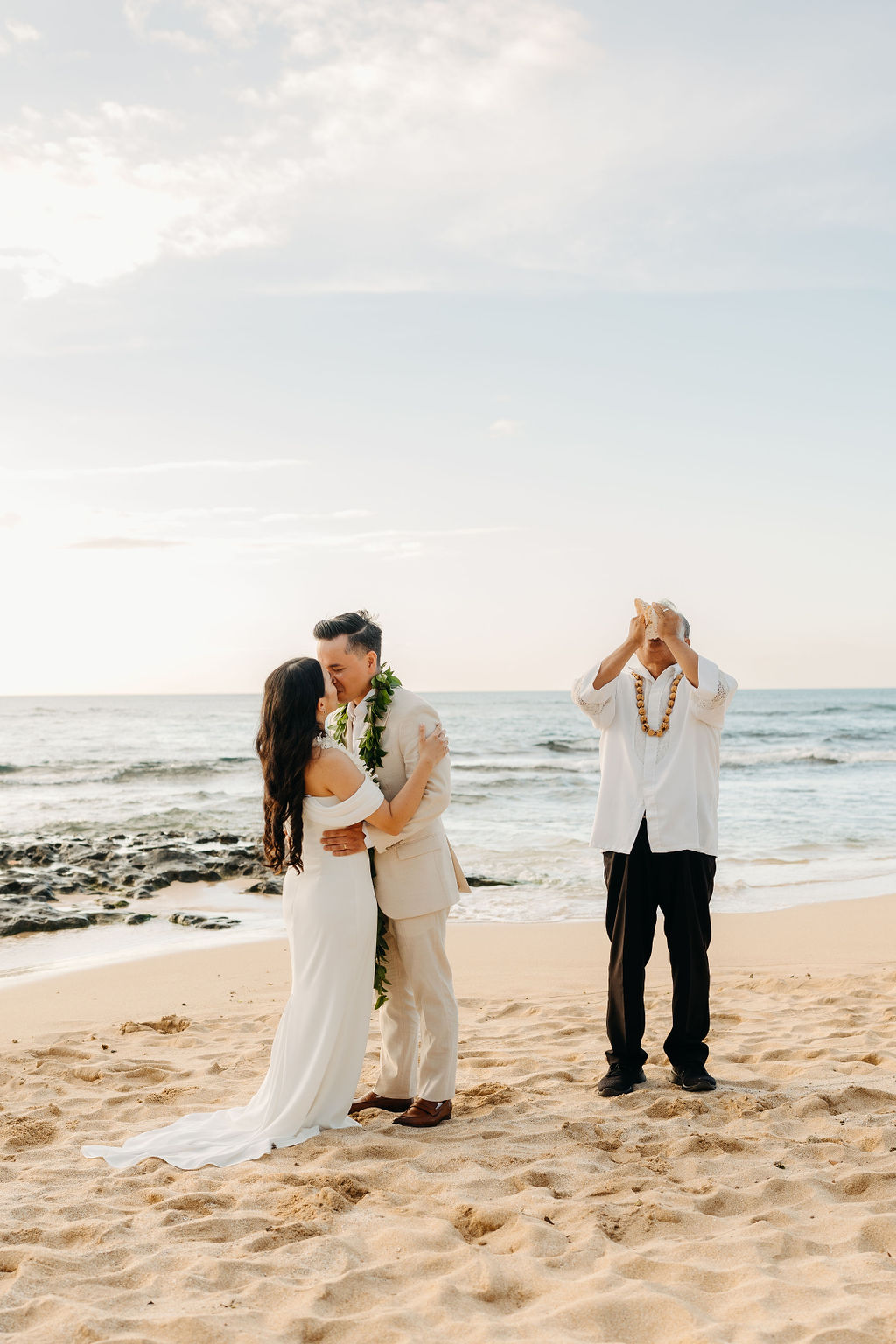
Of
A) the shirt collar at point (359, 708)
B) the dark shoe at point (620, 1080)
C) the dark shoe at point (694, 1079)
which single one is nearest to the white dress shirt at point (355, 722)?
the shirt collar at point (359, 708)

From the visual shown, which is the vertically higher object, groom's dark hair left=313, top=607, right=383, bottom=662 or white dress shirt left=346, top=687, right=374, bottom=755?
groom's dark hair left=313, top=607, right=383, bottom=662

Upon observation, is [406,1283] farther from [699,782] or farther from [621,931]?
[699,782]

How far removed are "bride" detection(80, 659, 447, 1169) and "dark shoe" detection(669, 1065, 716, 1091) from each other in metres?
1.49

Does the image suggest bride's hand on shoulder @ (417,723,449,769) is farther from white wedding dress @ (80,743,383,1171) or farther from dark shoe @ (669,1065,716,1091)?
dark shoe @ (669,1065,716,1091)

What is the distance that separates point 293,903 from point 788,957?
4.92m

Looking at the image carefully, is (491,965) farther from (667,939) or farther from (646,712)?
(646,712)

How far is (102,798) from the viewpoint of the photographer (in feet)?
66.4

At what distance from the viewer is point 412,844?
4.33 metres

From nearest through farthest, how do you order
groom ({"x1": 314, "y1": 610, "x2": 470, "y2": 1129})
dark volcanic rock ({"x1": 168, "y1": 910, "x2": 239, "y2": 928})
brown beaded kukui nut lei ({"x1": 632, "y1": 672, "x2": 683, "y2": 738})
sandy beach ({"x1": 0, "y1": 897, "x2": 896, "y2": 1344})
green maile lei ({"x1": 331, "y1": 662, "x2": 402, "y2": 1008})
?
sandy beach ({"x1": 0, "y1": 897, "x2": 896, "y2": 1344}), groom ({"x1": 314, "y1": 610, "x2": 470, "y2": 1129}), green maile lei ({"x1": 331, "y1": 662, "x2": 402, "y2": 1008}), brown beaded kukui nut lei ({"x1": 632, "y1": 672, "x2": 683, "y2": 738}), dark volcanic rock ({"x1": 168, "y1": 910, "x2": 239, "y2": 928})

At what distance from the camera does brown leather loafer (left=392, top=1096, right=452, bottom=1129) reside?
4.24 meters

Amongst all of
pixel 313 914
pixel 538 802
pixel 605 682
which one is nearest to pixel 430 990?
pixel 313 914

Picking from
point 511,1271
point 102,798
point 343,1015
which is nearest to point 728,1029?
point 343,1015

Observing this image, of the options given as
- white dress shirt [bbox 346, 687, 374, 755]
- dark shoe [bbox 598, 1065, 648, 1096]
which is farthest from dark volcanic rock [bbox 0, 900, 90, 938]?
dark shoe [bbox 598, 1065, 648, 1096]

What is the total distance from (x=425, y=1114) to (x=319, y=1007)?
67 cm
